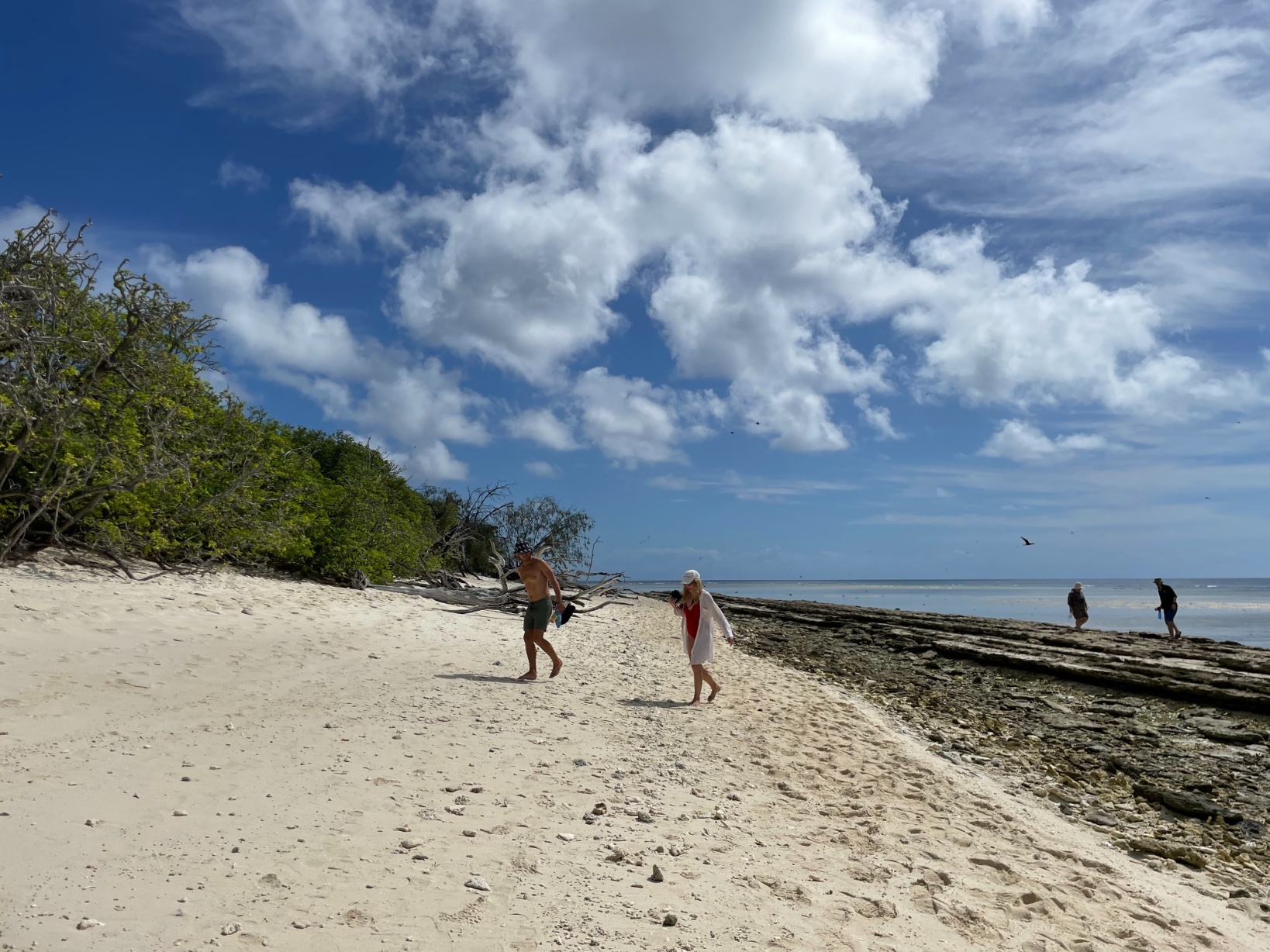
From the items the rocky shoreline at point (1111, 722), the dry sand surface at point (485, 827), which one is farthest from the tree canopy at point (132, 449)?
the rocky shoreline at point (1111, 722)

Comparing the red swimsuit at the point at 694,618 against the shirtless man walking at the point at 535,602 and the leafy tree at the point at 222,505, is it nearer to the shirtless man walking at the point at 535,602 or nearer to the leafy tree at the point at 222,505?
the shirtless man walking at the point at 535,602

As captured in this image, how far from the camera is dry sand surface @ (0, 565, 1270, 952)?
342 cm

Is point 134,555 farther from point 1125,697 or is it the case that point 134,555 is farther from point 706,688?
point 1125,697

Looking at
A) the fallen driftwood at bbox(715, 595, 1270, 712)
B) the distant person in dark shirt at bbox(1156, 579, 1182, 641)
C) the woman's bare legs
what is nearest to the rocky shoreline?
the fallen driftwood at bbox(715, 595, 1270, 712)

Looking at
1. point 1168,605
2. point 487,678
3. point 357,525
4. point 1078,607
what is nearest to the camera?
point 487,678

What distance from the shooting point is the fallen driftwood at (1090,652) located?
14078 millimetres

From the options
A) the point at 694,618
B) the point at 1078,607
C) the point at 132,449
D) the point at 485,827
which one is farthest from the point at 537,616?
the point at 1078,607

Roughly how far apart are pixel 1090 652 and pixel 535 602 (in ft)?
53.5

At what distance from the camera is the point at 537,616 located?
32.1 ft

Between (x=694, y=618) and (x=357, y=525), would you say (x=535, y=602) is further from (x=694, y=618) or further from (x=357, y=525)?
(x=357, y=525)

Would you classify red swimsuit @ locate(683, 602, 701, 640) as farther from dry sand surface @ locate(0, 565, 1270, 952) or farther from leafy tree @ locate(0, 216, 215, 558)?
leafy tree @ locate(0, 216, 215, 558)

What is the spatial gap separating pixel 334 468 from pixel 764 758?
2467cm

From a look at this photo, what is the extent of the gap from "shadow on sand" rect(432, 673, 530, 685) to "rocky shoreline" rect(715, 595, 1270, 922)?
501 centimetres

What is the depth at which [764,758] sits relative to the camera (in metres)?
6.93
